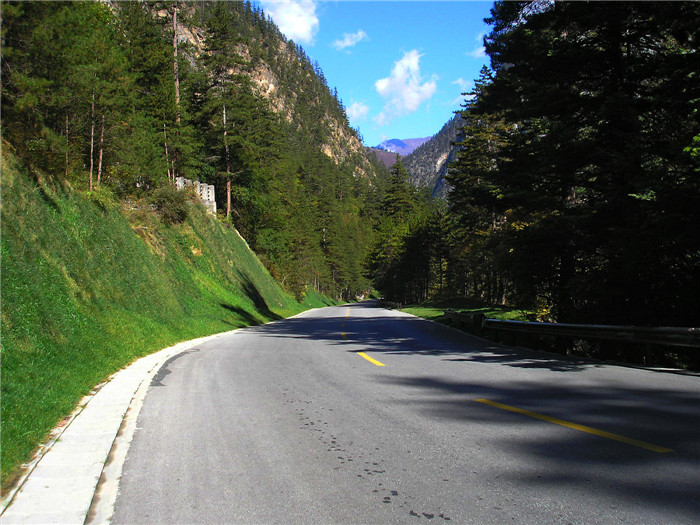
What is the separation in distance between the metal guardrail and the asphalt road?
1005mm

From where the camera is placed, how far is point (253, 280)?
38.4 meters

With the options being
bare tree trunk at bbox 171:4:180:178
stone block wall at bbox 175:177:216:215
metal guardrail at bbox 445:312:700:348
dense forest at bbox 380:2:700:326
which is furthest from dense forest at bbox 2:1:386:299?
metal guardrail at bbox 445:312:700:348

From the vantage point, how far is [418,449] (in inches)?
185

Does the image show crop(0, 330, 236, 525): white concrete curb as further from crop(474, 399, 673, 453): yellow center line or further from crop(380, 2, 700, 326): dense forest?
crop(380, 2, 700, 326): dense forest

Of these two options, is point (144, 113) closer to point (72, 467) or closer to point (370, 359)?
point (370, 359)

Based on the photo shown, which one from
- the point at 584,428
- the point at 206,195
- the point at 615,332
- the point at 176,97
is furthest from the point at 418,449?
the point at 206,195

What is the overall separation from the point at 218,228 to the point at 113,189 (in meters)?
14.9

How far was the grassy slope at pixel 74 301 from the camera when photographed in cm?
632

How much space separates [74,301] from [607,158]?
1414cm

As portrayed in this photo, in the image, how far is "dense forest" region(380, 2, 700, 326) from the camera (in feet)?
33.5

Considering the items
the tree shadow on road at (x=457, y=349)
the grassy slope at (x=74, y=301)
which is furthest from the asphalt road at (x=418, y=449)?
the grassy slope at (x=74, y=301)

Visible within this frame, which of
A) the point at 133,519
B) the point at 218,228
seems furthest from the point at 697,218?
the point at 218,228

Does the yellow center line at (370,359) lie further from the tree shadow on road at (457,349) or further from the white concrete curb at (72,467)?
the white concrete curb at (72,467)

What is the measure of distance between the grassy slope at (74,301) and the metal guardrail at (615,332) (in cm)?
1030
